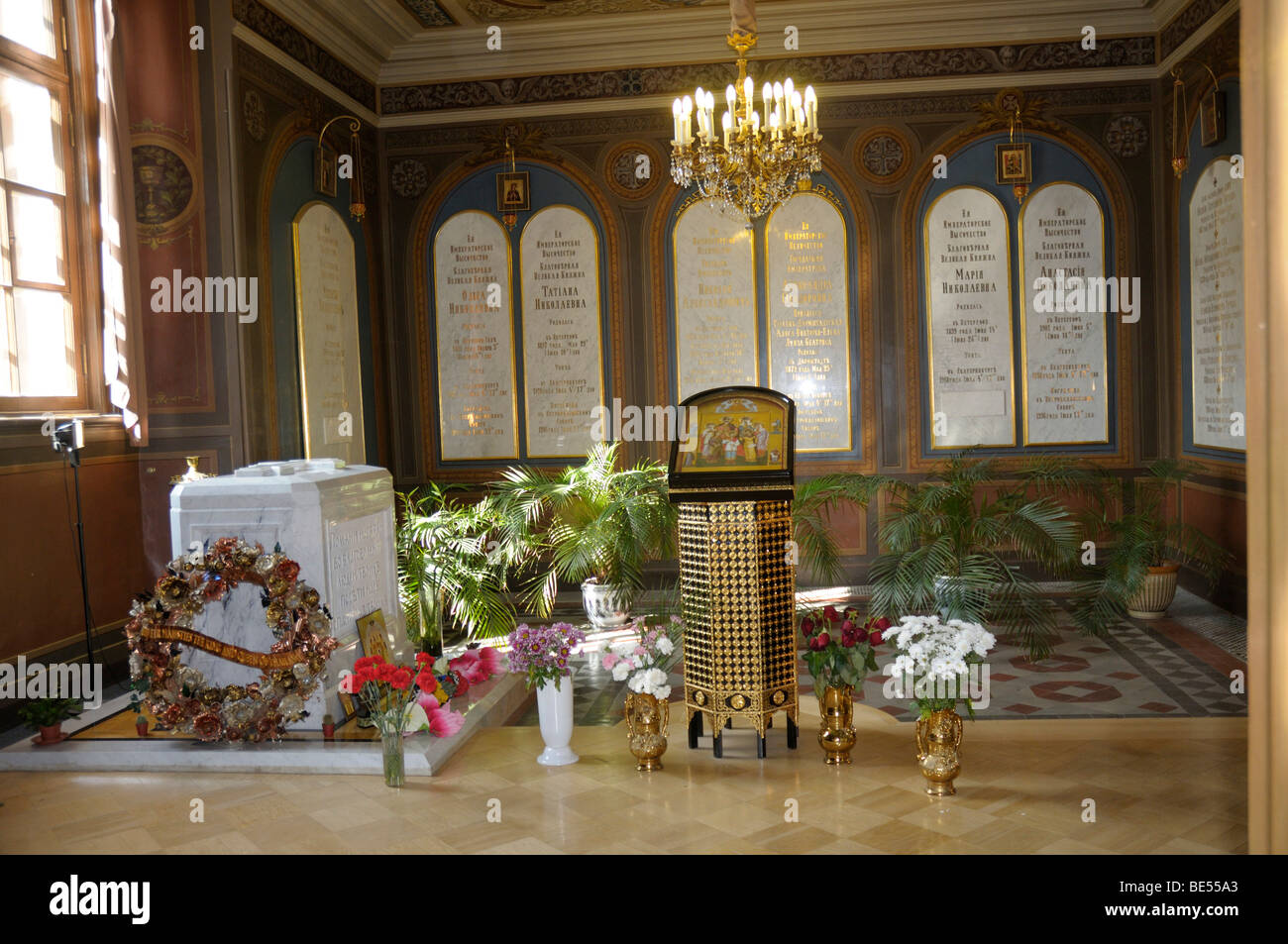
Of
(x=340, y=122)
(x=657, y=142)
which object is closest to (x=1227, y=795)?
(x=657, y=142)

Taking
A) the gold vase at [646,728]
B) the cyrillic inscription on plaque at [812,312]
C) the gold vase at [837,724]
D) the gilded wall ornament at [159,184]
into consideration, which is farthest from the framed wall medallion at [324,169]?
the gold vase at [837,724]

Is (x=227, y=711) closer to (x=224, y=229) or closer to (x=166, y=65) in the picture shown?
(x=224, y=229)

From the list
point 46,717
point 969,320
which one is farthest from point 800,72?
point 46,717

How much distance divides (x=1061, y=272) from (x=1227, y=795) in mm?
5829

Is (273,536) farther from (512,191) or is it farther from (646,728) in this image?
(512,191)

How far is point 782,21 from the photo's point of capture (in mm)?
8805

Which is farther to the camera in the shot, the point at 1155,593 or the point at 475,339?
the point at 475,339

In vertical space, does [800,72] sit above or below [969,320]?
above

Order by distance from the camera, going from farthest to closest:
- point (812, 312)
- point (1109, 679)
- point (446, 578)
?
point (812, 312) → point (446, 578) → point (1109, 679)

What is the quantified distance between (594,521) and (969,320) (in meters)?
3.85

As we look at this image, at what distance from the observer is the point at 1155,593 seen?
7.46 meters

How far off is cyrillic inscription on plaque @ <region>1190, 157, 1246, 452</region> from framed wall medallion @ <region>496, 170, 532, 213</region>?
548cm

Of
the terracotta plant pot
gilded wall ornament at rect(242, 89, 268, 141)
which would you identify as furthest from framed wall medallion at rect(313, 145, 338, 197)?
the terracotta plant pot

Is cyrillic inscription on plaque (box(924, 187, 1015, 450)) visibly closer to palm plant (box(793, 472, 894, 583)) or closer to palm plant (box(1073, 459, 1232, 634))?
palm plant (box(1073, 459, 1232, 634))
